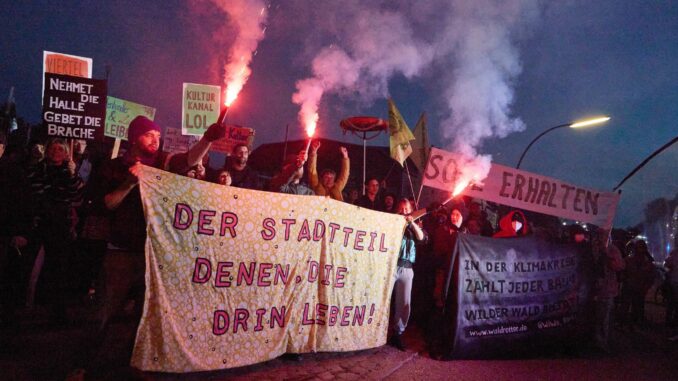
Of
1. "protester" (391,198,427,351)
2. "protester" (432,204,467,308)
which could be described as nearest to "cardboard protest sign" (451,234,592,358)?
"protester" (432,204,467,308)

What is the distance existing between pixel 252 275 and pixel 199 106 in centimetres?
567

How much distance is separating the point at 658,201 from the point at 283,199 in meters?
99.8

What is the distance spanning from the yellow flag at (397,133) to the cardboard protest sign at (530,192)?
2.32ft

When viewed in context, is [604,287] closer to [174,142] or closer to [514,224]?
[514,224]

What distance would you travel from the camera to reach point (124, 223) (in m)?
3.55

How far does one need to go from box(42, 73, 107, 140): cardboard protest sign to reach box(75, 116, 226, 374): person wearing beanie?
3.88 meters

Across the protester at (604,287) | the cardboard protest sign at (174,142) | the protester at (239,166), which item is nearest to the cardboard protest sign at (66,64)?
the cardboard protest sign at (174,142)

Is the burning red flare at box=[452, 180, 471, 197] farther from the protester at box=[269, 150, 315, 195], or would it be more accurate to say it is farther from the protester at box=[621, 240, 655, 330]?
the protester at box=[621, 240, 655, 330]

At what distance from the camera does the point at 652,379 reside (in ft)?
17.9

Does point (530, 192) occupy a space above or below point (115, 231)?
above

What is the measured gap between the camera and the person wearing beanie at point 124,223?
11.2 ft

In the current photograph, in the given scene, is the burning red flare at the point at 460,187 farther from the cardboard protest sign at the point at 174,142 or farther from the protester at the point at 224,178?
the cardboard protest sign at the point at 174,142

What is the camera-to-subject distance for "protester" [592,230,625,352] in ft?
22.6

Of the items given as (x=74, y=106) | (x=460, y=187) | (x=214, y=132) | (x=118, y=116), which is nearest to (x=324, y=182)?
(x=460, y=187)
